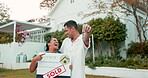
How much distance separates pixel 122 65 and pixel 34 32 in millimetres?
13859

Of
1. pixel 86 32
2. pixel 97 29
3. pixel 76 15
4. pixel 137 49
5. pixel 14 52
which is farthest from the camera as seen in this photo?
pixel 76 15

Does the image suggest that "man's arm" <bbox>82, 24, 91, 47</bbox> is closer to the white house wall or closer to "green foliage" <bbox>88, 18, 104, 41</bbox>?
"green foliage" <bbox>88, 18, 104, 41</bbox>

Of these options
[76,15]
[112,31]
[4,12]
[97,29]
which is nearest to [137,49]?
[112,31]

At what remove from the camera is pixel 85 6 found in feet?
44.0

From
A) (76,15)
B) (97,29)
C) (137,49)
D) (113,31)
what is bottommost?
(137,49)

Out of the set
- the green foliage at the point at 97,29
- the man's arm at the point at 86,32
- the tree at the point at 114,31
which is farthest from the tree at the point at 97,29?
the man's arm at the point at 86,32

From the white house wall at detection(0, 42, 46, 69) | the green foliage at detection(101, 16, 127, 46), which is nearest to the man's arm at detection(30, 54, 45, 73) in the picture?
the green foliage at detection(101, 16, 127, 46)

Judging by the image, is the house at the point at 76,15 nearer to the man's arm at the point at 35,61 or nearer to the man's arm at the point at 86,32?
the man's arm at the point at 86,32

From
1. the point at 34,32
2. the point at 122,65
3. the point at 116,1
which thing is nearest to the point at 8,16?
the point at 34,32

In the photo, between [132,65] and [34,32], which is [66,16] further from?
[132,65]

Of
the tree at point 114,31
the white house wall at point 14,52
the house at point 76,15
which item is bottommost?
the white house wall at point 14,52

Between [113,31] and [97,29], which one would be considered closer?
[113,31]

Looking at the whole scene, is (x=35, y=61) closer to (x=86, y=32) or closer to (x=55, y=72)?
(x=55, y=72)

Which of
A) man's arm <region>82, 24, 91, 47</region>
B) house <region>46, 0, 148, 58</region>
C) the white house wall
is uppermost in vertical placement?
house <region>46, 0, 148, 58</region>
